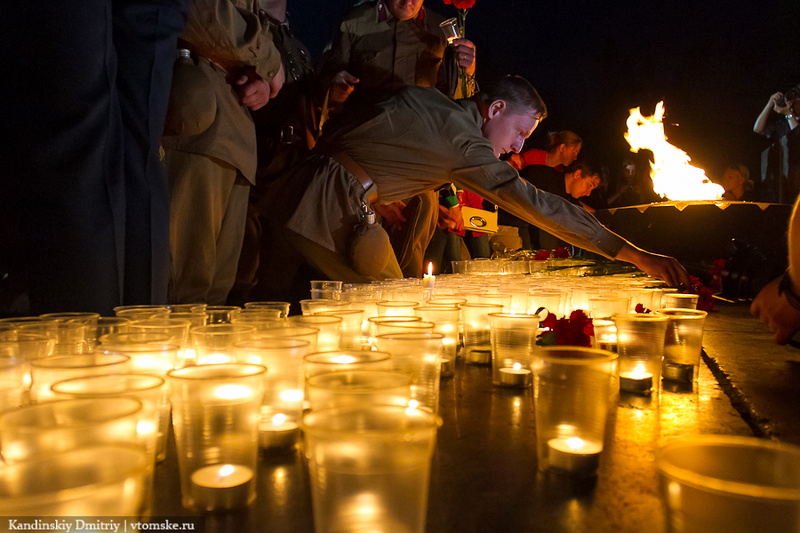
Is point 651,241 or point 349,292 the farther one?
point 651,241

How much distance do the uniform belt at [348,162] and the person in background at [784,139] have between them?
6920mm

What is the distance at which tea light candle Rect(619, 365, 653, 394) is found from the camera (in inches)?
62.7

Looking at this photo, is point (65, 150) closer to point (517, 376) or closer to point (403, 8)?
point (517, 376)

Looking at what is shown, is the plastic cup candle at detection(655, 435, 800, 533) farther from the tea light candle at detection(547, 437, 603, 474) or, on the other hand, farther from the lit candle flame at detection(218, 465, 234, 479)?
the lit candle flame at detection(218, 465, 234, 479)

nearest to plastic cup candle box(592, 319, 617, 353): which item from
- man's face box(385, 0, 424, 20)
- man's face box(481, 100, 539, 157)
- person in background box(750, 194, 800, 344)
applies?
person in background box(750, 194, 800, 344)

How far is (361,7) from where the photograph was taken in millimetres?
4988

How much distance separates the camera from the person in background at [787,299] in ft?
6.45

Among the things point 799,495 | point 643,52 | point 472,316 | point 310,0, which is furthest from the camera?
point 643,52

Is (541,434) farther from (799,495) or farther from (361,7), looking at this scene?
(361,7)

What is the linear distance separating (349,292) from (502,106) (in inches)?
104

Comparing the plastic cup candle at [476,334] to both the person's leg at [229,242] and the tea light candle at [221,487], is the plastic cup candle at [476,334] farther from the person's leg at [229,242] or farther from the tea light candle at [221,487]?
the person's leg at [229,242]

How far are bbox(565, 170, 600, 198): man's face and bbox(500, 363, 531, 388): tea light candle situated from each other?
7.77 meters

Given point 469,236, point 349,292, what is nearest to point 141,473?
point 349,292

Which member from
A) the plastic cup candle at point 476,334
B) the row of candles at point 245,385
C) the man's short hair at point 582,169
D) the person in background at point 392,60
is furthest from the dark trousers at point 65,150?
the man's short hair at point 582,169
